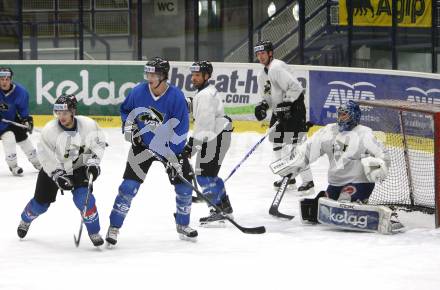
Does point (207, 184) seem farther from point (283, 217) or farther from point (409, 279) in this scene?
point (409, 279)

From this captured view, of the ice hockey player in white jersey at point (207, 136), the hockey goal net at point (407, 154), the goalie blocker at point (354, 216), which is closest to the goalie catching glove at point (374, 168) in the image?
the goalie blocker at point (354, 216)

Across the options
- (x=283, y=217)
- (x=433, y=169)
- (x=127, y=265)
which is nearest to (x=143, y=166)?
(x=127, y=265)

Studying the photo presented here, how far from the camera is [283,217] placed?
324 inches

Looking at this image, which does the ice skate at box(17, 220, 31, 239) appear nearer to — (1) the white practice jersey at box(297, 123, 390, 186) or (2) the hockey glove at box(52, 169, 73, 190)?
(2) the hockey glove at box(52, 169, 73, 190)

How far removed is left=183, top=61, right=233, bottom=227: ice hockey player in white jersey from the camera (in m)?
7.83

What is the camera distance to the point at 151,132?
23.6ft

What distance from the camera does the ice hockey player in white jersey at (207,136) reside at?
783cm

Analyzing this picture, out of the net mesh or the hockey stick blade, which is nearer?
the hockey stick blade

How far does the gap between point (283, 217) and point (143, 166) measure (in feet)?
5.16

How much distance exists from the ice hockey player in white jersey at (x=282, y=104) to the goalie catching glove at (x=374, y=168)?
1773 millimetres

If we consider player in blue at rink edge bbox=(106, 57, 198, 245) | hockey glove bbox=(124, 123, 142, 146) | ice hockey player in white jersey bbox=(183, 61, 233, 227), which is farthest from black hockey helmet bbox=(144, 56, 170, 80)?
ice hockey player in white jersey bbox=(183, 61, 233, 227)

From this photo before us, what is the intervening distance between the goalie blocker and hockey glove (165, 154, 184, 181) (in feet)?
3.93

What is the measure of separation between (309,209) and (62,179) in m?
2.08

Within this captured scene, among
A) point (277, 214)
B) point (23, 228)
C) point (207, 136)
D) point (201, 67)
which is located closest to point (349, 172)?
point (277, 214)
